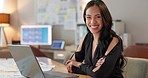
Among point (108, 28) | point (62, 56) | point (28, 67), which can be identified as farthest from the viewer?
point (62, 56)

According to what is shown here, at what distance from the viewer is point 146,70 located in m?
1.84

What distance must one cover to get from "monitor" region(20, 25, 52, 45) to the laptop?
3181mm

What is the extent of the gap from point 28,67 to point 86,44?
0.57 metres

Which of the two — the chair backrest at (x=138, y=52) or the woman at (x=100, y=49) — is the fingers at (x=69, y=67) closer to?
the woman at (x=100, y=49)

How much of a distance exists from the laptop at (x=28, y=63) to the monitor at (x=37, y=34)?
318 cm

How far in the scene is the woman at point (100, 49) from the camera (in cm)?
163

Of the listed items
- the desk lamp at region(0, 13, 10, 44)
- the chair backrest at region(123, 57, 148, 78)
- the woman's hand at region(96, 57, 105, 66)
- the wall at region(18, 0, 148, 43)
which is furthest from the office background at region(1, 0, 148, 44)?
the woman's hand at region(96, 57, 105, 66)

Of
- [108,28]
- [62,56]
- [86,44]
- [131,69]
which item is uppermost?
[108,28]

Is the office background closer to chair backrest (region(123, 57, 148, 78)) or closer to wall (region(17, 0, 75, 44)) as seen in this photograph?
wall (region(17, 0, 75, 44))

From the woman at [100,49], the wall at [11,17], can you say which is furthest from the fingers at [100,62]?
the wall at [11,17]

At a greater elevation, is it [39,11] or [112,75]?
[39,11]

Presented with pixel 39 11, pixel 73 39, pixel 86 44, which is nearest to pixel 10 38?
pixel 39 11

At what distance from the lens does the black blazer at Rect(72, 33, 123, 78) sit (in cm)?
162

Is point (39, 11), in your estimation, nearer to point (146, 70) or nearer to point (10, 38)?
point (10, 38)
